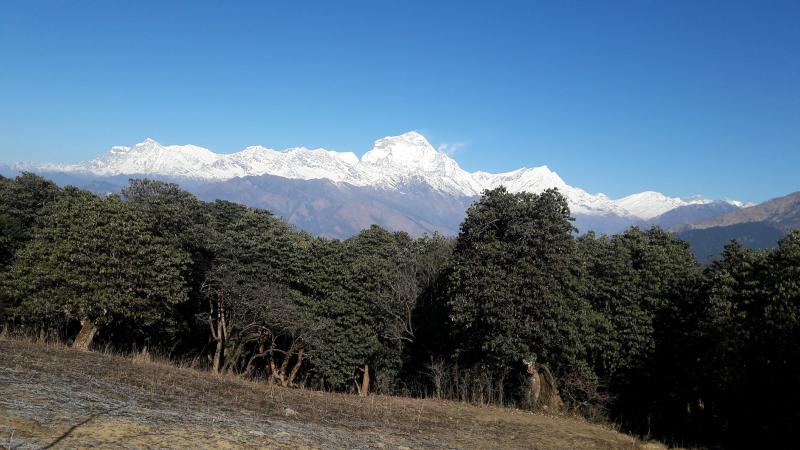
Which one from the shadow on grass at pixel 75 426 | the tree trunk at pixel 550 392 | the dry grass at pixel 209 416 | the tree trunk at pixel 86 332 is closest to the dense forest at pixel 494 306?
the tree trunk at pixel 86 332

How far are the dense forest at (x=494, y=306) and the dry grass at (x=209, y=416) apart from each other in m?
5.27

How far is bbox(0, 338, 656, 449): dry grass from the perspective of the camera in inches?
313

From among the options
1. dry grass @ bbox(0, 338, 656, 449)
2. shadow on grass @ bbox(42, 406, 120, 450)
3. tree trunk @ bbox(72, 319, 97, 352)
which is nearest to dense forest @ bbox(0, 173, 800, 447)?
tree trunk @ bbox(72, 319, 97, 352)

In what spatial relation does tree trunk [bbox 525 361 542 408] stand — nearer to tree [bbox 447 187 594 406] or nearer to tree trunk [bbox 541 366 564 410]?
tree [bbox 447 187 594 406]

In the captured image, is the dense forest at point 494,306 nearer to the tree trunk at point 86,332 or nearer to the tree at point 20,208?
the tree trunk at point 86,332

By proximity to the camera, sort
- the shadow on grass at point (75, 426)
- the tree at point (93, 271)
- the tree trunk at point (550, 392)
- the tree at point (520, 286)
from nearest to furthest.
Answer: the shadow on grass at point (75, 426) < the tree at point (520, 286) < the tree at point (93, 271) < the tree trunk at point (550, 392)

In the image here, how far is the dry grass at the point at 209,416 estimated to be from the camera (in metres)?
7.95

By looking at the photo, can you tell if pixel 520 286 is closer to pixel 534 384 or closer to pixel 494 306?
pixel 494 306

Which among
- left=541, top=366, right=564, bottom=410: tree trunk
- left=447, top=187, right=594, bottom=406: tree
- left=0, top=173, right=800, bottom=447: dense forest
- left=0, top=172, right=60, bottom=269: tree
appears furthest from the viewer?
left=0, top=172, right=60, bottom=269: tree

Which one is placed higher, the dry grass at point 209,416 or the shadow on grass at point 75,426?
the shadow on grass at point 75,426

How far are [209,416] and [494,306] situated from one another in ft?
43.9

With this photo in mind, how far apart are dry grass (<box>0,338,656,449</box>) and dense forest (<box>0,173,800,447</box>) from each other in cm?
527

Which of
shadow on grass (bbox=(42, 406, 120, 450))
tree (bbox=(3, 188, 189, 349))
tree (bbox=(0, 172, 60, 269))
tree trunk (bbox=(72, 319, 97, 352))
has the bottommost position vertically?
tree trunk (bbox=(72, 319, 97, 352))

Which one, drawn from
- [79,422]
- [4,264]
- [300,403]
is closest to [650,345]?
[300,403]
